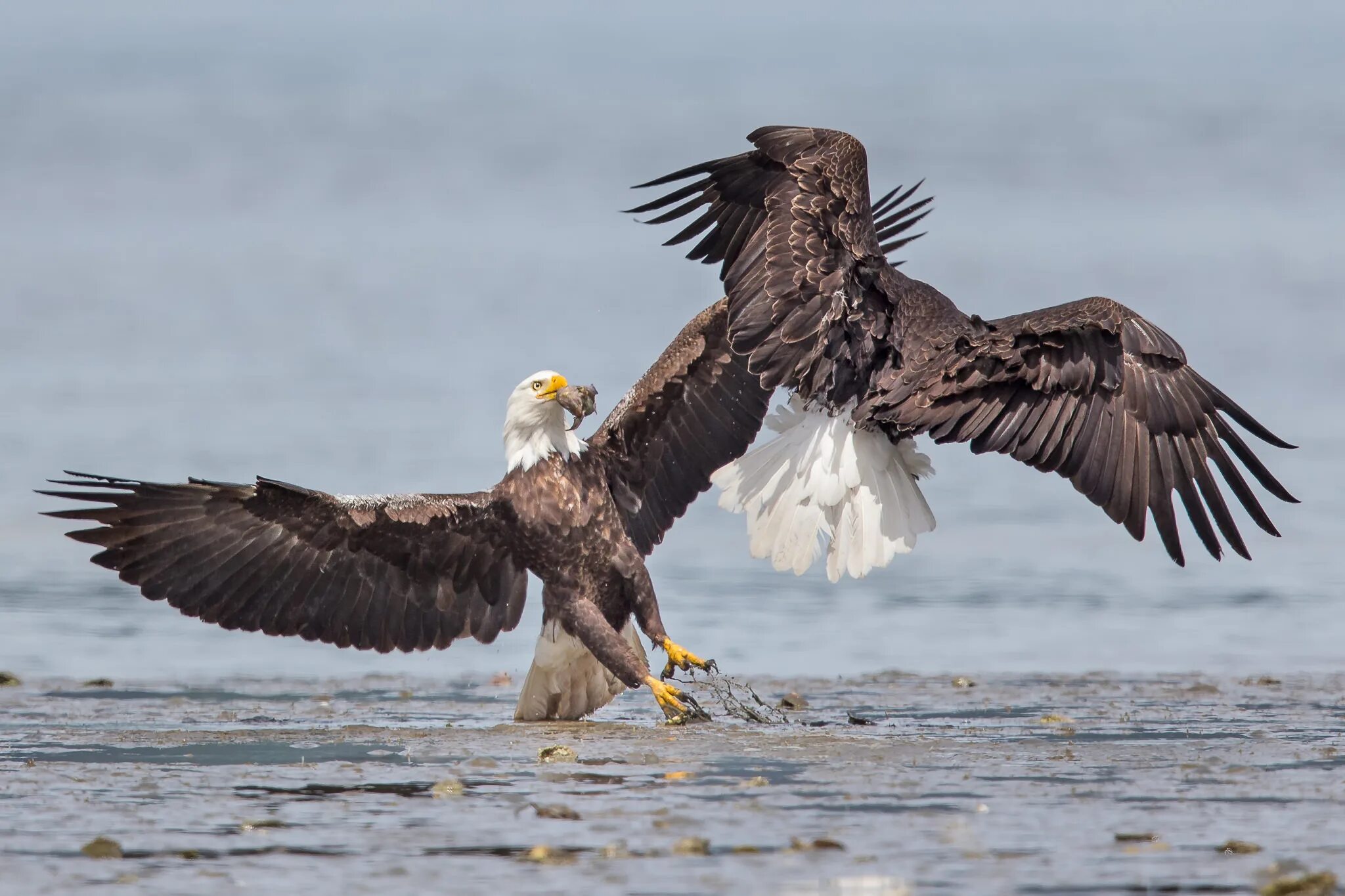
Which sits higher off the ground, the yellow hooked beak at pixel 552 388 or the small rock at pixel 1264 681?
the yellow hooked beak at pixel 552 388

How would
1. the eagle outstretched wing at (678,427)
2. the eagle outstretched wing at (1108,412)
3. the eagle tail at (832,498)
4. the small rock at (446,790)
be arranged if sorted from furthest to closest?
the eagle outstretched wing at (678,427) < the eagle tail at (832,498) < the eagle outstretched wing at (1108,412) < the small rock at (446,790)

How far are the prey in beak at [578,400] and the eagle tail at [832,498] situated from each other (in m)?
0.69

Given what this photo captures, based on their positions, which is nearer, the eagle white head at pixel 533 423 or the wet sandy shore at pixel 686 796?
the wet sandy shore at pixel 686 796

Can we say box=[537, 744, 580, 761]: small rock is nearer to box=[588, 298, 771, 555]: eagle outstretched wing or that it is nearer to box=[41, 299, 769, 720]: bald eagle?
box=[41, 299, 769, 720]: bald eagle

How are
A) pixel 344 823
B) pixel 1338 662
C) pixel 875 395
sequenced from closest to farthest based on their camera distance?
pixel 344 823 → pixel 875 395 → pixel 1338 662

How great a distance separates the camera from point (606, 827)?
13.5 ft

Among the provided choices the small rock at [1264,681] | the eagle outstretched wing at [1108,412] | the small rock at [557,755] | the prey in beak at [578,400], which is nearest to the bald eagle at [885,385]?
the eagle outstretched wing at [1108,412]

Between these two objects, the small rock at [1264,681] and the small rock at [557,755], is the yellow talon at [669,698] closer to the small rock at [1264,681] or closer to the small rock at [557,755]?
the small rock at [557,755]

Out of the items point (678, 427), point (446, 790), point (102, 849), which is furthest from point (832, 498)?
point (102, 849)

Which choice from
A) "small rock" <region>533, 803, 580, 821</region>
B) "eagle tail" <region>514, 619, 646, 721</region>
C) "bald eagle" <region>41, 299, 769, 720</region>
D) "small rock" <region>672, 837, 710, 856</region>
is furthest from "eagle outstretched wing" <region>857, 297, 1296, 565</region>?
"small rock" <region>672, 837, 710, 856</region>

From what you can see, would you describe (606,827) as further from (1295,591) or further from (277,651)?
(1295,591)

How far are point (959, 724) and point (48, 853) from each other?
2.98 meters

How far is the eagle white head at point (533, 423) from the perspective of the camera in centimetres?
642

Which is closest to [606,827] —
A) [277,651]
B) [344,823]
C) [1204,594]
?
[344,823]
